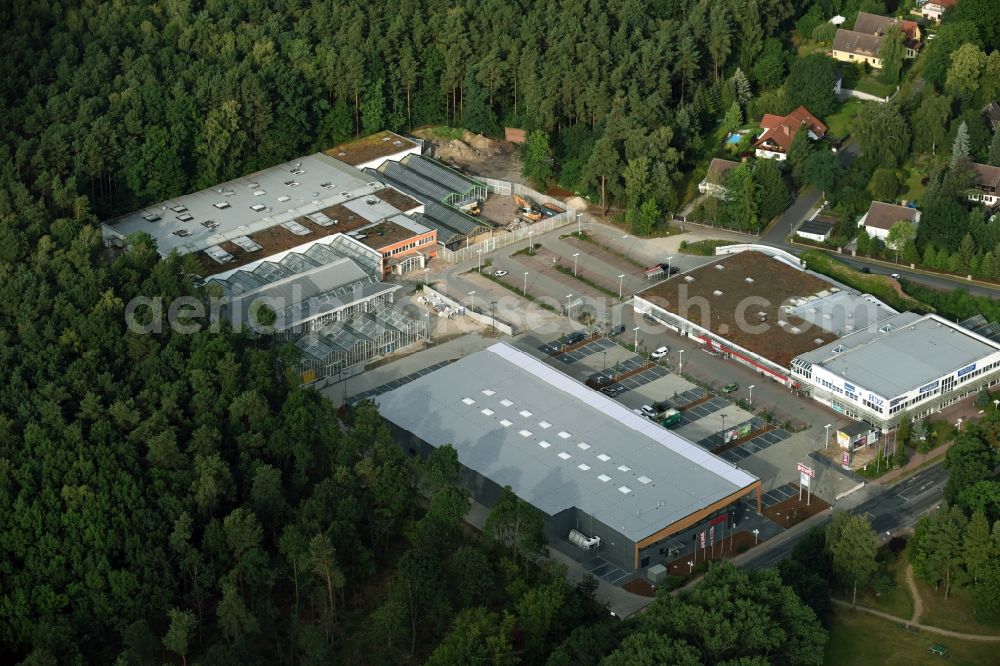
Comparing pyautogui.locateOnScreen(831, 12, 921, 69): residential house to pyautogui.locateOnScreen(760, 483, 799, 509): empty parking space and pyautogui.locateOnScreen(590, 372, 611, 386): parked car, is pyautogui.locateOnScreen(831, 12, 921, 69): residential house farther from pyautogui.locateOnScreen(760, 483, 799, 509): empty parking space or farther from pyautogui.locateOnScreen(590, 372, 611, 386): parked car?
pyautogui.locateOnScreen(760, 483, 799, 509): empty parking space

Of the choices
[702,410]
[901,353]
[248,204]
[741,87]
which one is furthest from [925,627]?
[741,87]

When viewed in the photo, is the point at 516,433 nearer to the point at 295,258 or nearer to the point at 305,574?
the point at 305,574

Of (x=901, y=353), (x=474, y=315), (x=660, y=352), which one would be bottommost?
(x=474, y=315)

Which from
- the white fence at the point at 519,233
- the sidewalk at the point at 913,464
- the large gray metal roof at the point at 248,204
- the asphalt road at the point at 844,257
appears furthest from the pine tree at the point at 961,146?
the large gray metal roof at the point at 248,204

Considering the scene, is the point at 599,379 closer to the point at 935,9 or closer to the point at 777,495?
the point at 777,495

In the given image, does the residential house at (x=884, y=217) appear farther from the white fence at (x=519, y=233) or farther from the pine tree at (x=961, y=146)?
the white fence at (x=519, y=233)
